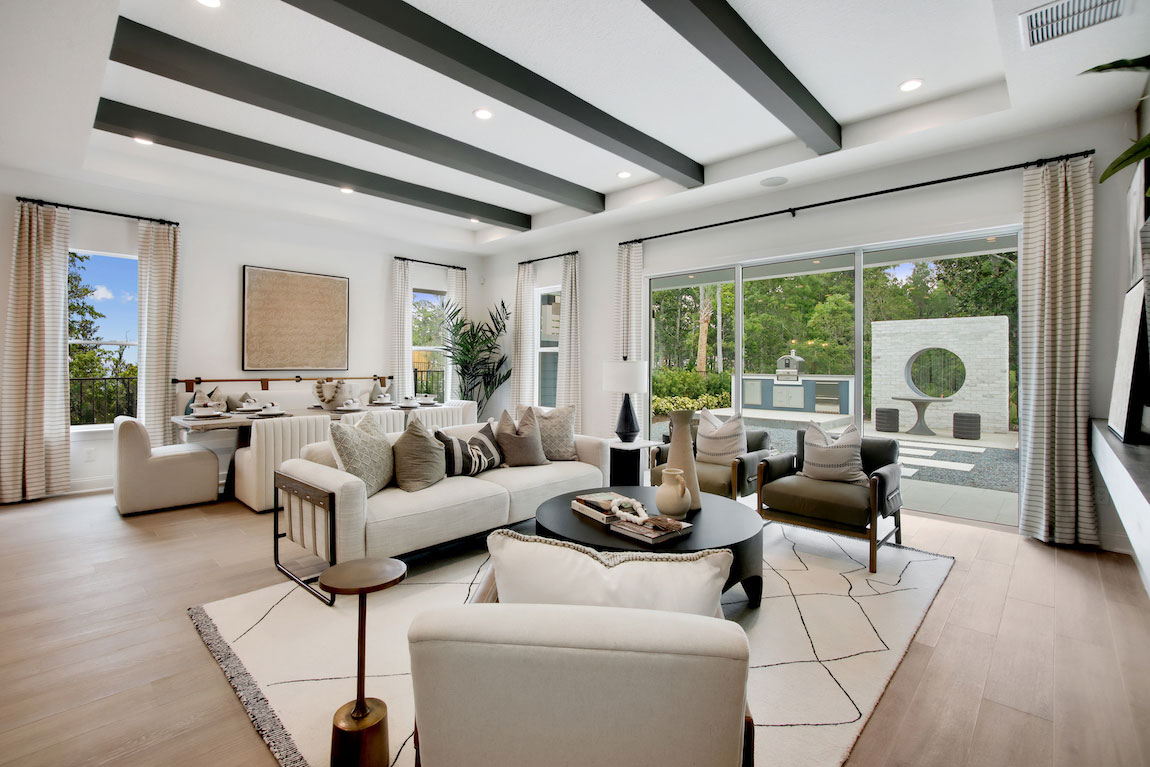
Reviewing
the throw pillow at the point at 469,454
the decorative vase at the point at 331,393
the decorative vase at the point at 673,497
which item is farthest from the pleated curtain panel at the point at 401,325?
the decorative vase at the point at 673,497

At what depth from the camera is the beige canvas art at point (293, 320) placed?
222 inches

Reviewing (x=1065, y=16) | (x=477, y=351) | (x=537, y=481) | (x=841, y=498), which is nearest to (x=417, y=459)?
(x=537, y=481)

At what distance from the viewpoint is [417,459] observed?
10.9 feet

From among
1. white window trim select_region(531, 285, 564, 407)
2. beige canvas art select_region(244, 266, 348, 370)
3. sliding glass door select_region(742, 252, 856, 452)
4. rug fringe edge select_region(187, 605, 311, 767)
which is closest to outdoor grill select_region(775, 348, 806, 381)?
sliding glass door select_region(742, 252, 856, 452)

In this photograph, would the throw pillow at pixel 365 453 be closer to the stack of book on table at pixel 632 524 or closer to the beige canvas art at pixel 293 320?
the stack of book on table at pixel 632 524

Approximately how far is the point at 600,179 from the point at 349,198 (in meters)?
2.69

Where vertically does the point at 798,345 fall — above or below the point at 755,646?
above

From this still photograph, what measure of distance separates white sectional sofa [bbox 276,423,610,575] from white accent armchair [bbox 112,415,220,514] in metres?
1.82

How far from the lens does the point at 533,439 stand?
159 inches

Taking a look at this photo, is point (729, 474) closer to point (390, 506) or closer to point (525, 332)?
point (390, 506)

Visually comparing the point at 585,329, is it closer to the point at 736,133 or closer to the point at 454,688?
the point at 736,133

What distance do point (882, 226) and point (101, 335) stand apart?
22.4 ft

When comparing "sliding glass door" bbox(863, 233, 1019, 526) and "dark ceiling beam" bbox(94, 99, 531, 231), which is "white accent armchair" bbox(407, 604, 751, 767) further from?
"dark ceiling beam" bbox(94, 99, 531, 231)

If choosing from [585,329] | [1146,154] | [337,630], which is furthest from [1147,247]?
[585,329]
